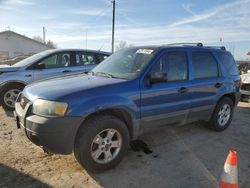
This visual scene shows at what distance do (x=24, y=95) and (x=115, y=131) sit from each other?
1.50 meters

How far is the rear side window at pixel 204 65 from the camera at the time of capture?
5.00 meters

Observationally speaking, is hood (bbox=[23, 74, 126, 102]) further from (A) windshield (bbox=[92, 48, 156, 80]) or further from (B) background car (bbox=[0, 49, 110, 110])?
(B) background car (bbox=[0, 49, 110, 110])

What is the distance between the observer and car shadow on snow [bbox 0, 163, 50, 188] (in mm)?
3408

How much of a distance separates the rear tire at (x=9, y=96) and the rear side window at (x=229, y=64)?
5376 millimetres

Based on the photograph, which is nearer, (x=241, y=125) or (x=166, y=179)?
(x=166, y=179)

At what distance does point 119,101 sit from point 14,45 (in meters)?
32.1

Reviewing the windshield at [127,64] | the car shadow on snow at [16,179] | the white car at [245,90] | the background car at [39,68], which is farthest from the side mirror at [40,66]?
the white car at [245,90]

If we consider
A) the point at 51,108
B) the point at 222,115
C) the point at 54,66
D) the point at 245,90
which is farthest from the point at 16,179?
the point at 245,90

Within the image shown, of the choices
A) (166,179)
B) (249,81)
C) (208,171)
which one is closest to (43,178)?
(166,179)

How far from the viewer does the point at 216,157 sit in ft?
14.5

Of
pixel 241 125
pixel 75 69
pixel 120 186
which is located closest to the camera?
pixel 120 186

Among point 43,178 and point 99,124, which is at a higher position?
point 99,124

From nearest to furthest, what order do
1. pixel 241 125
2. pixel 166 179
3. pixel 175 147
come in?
1. pixel 166 179
2. pixel 175 147
3. pixel 241 125

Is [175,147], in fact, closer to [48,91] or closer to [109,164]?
[109,164]
